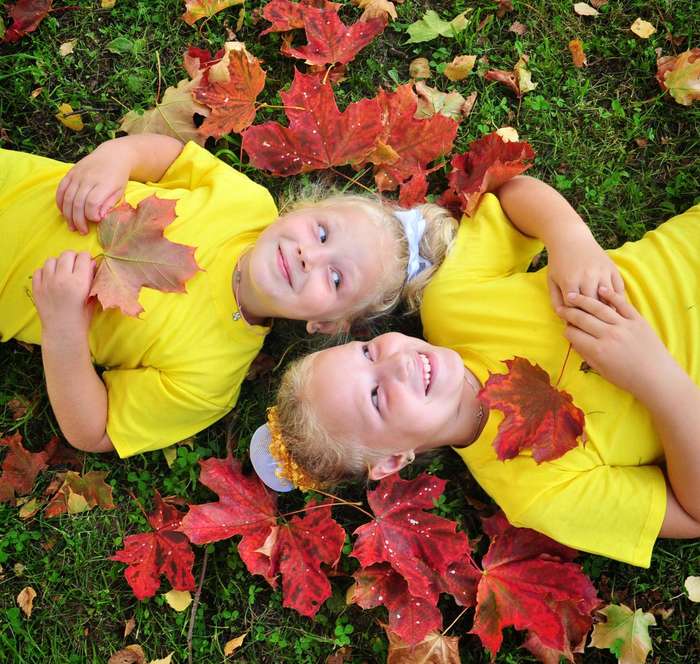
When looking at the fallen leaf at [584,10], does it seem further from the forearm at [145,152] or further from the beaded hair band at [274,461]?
the beaded hair band at [274,461]

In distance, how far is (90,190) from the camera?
101 inches

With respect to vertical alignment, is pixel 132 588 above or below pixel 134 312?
below

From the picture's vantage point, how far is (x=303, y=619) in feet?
9.27

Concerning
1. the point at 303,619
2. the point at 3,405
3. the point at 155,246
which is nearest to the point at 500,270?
the point at 155,246

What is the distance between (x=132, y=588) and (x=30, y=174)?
1.72 meters

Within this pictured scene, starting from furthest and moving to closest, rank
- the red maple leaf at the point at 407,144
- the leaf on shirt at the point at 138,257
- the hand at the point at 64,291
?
the red maple leaf at the point at 407,144, the hand at the point at 64,291, the leaf on shirt at the point at 138,257

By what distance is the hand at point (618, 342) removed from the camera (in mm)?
2338

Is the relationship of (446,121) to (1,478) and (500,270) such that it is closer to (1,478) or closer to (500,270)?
(500,270)

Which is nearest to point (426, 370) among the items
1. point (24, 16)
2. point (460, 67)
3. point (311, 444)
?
point (311, 444)

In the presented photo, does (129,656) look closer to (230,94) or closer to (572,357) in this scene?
(572,357)

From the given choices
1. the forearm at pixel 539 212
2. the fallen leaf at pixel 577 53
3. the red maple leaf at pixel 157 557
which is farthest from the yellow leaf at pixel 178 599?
the fallen leaf at pixel 577 53

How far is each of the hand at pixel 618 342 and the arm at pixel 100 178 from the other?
1.75m

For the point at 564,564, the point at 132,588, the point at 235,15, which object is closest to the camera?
the point at 564,564

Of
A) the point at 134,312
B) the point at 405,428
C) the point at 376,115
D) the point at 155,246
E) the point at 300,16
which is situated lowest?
the point at 405,428
